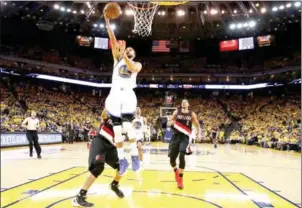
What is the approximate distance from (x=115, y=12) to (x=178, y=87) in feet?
112

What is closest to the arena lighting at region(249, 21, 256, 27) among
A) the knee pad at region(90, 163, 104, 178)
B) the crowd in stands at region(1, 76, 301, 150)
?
the crowd in stands at region(1, 76, 301, 150)

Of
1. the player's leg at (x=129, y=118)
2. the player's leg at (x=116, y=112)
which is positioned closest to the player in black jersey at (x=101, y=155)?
the player's leg at (x=116, y=112)

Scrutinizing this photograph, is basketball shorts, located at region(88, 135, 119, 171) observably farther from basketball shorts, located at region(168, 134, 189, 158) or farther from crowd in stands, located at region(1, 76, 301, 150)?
crowd in stands, located at region(1, 76, 301, 150)

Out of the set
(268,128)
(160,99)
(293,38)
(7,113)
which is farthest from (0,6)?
(293,38)

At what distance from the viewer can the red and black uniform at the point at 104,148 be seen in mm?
4965

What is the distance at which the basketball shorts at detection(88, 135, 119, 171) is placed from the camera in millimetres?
4941

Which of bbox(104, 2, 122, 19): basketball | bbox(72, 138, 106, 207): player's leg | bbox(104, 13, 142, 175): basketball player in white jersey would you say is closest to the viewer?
bbox(104, 2, 122, 19): basketball

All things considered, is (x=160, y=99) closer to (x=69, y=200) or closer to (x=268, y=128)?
(x=268, y=128)

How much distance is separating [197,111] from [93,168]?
31569 millimetres

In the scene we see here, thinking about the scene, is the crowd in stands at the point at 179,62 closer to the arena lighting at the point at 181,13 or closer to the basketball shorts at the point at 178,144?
the arena lighting at the point at 181,13

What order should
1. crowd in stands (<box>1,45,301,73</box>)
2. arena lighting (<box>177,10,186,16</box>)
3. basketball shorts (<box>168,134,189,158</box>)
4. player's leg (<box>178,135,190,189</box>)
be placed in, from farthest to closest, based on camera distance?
crowd in stands (<box>1,45,301,73</box>) → arena lighting (<box>177,10,186,16</box>) → basketball shorts (<box>168,134,189,158</box>) → player's leg (<box>178,135,190,189</box>)

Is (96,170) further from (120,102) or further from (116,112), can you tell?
(120,102)

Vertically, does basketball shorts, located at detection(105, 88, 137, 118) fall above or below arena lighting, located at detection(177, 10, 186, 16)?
below

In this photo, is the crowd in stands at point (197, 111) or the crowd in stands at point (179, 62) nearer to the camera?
the crowd in stands at point (197, 111)
